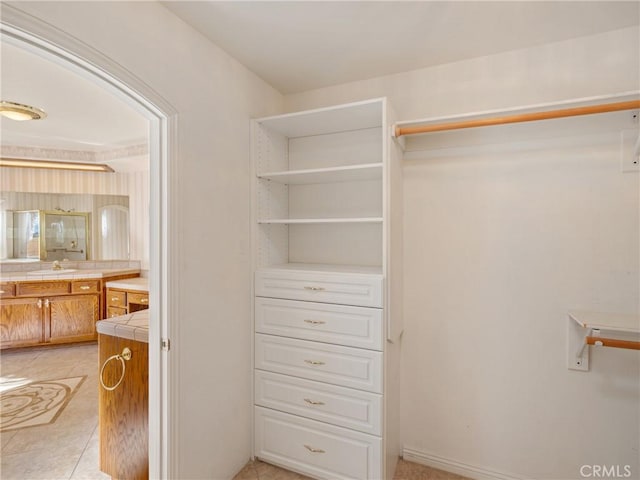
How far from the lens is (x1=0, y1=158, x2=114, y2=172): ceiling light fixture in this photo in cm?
423

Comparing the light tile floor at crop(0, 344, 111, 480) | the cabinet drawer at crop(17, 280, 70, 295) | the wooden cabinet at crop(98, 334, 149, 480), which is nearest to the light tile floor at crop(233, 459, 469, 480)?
the wooden cabinet at crop(98, 334, 149, 480)

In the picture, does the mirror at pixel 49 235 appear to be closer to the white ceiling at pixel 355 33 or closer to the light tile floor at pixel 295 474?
the white ceiling at pixel 355 33

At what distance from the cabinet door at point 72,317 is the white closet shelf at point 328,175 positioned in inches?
139

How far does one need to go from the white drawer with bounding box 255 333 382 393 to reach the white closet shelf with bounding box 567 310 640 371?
0.98 meters

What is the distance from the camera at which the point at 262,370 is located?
2.10 meters

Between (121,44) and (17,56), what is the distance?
4.03 ft

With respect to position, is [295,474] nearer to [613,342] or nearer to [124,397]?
[124,397]

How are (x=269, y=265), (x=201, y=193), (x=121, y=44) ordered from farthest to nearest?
(x=269, y=265)
(x=201, y=193)
(x=121, y=44)

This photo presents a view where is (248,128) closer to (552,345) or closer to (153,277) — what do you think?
(153,277)

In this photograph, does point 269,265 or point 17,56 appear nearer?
point 17,56

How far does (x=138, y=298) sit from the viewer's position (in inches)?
157

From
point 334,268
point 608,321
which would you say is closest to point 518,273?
point 608,321

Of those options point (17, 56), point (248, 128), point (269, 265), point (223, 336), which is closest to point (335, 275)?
point (269, 265)

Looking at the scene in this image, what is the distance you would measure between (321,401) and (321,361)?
0.73 feet
